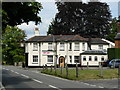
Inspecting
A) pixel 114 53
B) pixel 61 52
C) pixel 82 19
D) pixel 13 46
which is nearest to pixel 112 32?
pixel 82 19

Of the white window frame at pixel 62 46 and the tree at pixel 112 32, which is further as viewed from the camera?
the tree at pixel 112 32

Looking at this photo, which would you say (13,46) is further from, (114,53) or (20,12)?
(20,12)

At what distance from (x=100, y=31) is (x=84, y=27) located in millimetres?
4070

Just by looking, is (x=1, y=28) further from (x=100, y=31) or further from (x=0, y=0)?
(x=100, y=31)

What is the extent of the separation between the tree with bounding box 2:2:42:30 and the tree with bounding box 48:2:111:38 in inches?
2162

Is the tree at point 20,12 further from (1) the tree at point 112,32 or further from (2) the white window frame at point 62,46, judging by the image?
(1) the tree at point 112,32

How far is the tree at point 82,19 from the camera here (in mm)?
74438

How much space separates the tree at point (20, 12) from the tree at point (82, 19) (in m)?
54.9

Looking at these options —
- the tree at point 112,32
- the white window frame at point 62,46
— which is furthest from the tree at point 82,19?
the tree at point 112,32

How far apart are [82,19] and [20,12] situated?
195 ft

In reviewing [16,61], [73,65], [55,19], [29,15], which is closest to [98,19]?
[55,19]

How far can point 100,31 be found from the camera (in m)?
76.4

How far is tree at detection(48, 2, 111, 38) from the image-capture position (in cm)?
7444

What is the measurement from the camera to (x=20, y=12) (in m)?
18.1
